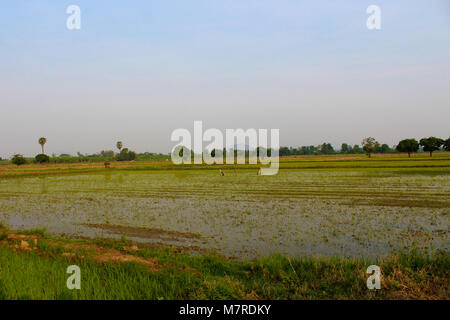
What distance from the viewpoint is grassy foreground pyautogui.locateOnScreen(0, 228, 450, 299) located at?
174 inches

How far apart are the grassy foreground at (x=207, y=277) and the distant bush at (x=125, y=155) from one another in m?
118

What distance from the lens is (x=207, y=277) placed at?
516 cm

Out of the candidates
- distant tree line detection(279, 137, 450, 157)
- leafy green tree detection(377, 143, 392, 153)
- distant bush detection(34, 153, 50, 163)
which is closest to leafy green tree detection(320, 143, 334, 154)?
distant tree line detection(279, 137, 450, 157)

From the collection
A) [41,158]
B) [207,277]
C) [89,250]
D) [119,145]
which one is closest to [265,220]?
[207,277]

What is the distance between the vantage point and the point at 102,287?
15.4 ft

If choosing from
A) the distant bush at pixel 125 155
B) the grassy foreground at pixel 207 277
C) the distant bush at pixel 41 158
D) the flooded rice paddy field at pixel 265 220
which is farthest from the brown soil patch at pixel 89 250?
the distant bush at pixel 125 155

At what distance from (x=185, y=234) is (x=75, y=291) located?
4.85m

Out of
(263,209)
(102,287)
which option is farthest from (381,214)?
(102,287)

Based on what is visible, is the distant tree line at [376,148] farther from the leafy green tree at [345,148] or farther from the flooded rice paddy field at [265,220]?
the flooded rice paddy field at [265,220]

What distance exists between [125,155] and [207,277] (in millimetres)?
122391

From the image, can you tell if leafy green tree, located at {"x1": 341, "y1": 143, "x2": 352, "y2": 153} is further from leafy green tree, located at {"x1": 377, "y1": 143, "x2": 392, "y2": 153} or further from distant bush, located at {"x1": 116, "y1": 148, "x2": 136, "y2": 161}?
distant bush, located at {"x1": 116, "y1": 148, "x2": 136, "y2": 161}

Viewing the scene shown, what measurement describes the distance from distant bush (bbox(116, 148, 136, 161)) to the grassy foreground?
118 meters
